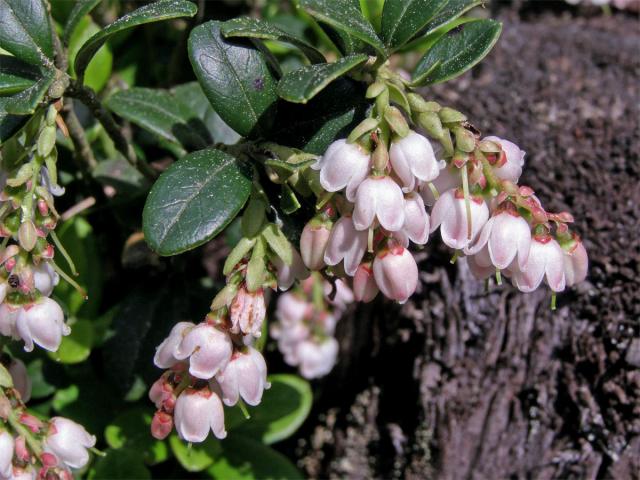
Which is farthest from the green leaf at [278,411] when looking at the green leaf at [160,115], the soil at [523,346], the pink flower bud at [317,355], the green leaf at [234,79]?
the green leaf at [234,79]

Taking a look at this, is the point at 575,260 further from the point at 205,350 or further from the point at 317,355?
the point at 317,355

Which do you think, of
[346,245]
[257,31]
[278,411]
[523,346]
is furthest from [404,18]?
[278,411]

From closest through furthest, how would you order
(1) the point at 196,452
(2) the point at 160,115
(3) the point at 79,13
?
(3) the point at 79,13, (2) the point at 160,115, (1) the point at 196,452

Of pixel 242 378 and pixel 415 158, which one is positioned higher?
pixel 415 158

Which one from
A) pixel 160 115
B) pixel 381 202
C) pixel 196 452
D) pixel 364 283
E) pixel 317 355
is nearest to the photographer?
pixel 381 202

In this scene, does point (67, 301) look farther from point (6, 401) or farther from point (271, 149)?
point (271, 149)

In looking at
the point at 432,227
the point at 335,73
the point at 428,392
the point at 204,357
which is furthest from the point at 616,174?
the point at 204,357

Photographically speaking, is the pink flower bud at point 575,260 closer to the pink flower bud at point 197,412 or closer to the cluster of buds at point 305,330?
the pink flower bud at point 197,412
